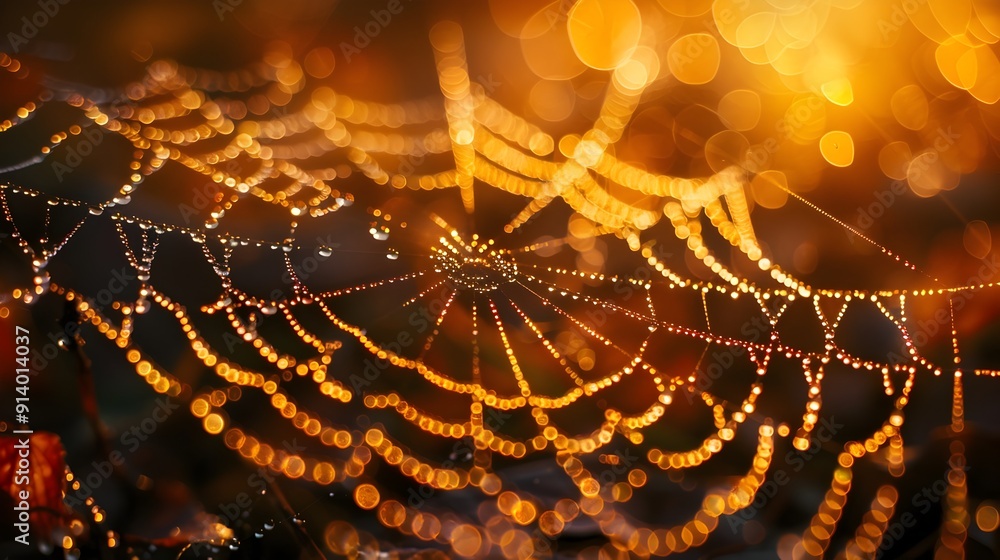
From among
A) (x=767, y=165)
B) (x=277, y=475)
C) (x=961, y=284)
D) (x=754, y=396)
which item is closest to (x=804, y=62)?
(x=767, y=165)

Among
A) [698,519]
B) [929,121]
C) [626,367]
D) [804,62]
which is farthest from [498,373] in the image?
[929,121]

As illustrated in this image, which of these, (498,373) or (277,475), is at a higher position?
(498,373)

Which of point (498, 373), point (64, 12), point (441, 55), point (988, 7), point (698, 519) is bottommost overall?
point (698, 519)

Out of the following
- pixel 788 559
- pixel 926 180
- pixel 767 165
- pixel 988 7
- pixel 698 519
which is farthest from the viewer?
pixel 767 165

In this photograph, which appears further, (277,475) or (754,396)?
(754,396)

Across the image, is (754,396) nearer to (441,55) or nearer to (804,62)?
(804,62)

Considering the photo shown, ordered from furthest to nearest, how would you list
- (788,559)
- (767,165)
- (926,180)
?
(767,165), (926,180), (788,559)
